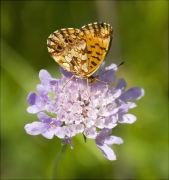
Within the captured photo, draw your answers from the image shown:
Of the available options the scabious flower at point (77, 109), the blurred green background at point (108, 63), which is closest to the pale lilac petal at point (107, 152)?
the scabious flower at point (77, 109)

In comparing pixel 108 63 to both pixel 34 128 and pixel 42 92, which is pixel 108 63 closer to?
pixel 42 92

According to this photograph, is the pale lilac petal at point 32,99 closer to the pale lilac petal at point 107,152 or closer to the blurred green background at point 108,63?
the pale lilac petal at point 107,152

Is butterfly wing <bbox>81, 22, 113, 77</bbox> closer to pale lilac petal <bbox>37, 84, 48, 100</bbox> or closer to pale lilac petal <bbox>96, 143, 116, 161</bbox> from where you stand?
pale lilac petal <bbox>37, 84, 48, 100</bbox>

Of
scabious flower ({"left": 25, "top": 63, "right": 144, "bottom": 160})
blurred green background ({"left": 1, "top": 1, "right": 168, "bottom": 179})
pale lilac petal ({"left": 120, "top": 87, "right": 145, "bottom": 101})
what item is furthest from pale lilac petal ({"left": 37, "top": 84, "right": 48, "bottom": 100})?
blurred green background ({"left": 1, "top": 1, "right": 168, "bottom": 179})

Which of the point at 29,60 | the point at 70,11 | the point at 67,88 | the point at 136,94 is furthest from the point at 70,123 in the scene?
the point at 70,11

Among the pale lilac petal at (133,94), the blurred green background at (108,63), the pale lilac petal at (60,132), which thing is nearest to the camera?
the pale lilac petal at (60,132)

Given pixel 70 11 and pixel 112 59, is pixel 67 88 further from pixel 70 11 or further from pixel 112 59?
pixel 70 11
